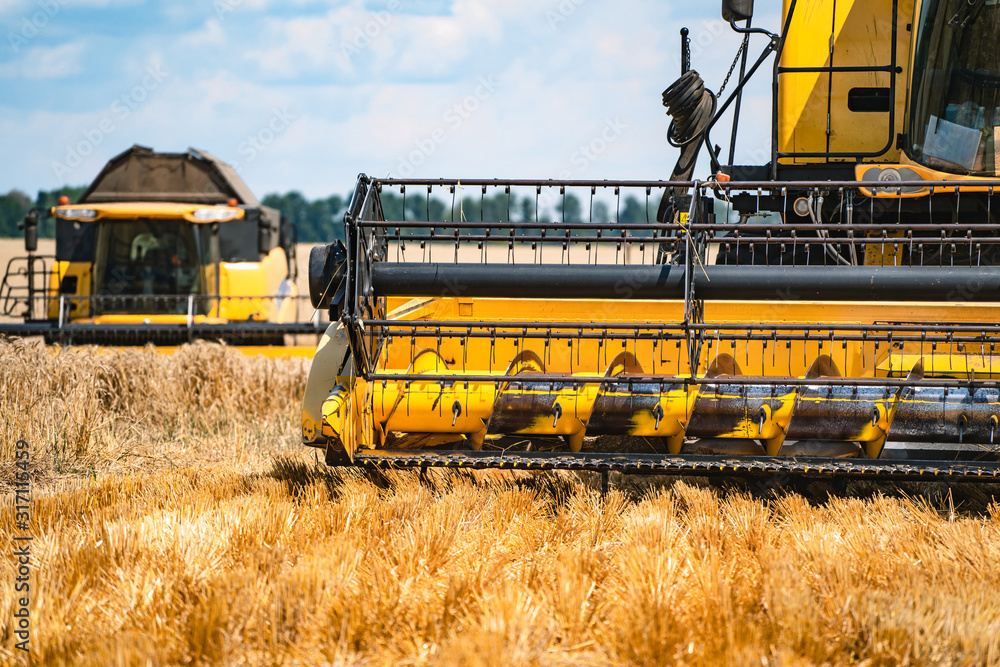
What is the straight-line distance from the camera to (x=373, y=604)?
2.48 meters

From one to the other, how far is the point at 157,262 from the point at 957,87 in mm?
9711

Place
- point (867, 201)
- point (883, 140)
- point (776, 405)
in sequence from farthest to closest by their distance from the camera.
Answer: point (883, 140) → point (867, 201) → point (776, 405)

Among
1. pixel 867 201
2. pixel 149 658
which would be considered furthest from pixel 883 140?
pixel 149 658

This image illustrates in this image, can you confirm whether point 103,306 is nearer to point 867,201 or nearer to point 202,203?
point 202,203

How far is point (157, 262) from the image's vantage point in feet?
37.3

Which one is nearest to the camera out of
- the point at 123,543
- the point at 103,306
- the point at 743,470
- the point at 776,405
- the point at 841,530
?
the point at 123,543

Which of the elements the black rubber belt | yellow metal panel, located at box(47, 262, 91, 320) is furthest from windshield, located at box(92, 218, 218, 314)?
the black rubber belt

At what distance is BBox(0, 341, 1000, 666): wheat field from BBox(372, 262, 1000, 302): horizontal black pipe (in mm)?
879

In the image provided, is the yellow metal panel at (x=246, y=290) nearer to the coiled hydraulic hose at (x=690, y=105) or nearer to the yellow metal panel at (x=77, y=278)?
the yellow metal panel at (x=77, y=278)

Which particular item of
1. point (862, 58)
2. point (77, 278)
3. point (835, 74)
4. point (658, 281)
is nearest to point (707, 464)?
point (658, 281)

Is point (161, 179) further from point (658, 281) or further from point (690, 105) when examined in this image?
point (658, 281)

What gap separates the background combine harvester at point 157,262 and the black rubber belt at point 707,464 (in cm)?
679

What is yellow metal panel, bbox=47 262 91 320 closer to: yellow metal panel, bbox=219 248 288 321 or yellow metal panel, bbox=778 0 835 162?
yellow metal panel, bbox=219 248 288 321

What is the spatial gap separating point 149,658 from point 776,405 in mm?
2685
